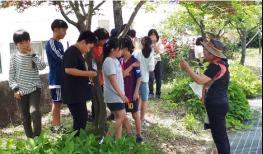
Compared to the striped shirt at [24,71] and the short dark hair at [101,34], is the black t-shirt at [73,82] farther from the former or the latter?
the short dark hair at [101,34]

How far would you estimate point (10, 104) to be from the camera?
Result: 6262 mm

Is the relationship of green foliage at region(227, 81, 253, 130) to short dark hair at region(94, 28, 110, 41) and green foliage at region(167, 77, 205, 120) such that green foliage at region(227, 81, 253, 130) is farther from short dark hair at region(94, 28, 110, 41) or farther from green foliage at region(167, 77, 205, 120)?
short dark hair at region(94, 28, 110, 41)

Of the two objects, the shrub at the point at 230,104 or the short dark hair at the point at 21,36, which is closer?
the short dark hair at the point at 21,36

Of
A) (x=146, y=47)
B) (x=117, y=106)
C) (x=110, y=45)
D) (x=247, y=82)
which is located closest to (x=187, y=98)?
(x=146, y=47)

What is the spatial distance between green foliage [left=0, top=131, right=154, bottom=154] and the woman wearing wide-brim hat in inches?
40.2

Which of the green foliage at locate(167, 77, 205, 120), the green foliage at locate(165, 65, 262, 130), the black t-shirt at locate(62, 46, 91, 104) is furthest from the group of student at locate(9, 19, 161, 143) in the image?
the green foliage at locate(167, 77, 205, 120)

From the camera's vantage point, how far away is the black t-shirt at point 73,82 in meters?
4.54

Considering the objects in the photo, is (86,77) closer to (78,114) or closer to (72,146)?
(78,114)

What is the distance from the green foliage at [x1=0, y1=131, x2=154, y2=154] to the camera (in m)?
3.68

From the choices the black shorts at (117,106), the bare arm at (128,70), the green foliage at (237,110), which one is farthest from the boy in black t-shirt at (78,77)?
the green foliage at (237,110)

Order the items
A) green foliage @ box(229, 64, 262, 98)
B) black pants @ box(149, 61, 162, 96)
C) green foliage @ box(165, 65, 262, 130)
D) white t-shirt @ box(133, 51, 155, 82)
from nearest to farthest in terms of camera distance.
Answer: white t-shirt @ box(133, 51, 155, 82), green foliage @ box(165, 65, 262, 130), black pants @ box(149, 61, 162, 96), green foliage @ box(229, 64, 262, 98)

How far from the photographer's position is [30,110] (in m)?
4.89

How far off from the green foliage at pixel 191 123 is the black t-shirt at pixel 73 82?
8.40ft

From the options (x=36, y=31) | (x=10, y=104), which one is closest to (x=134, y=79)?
(x=10, y=104)
